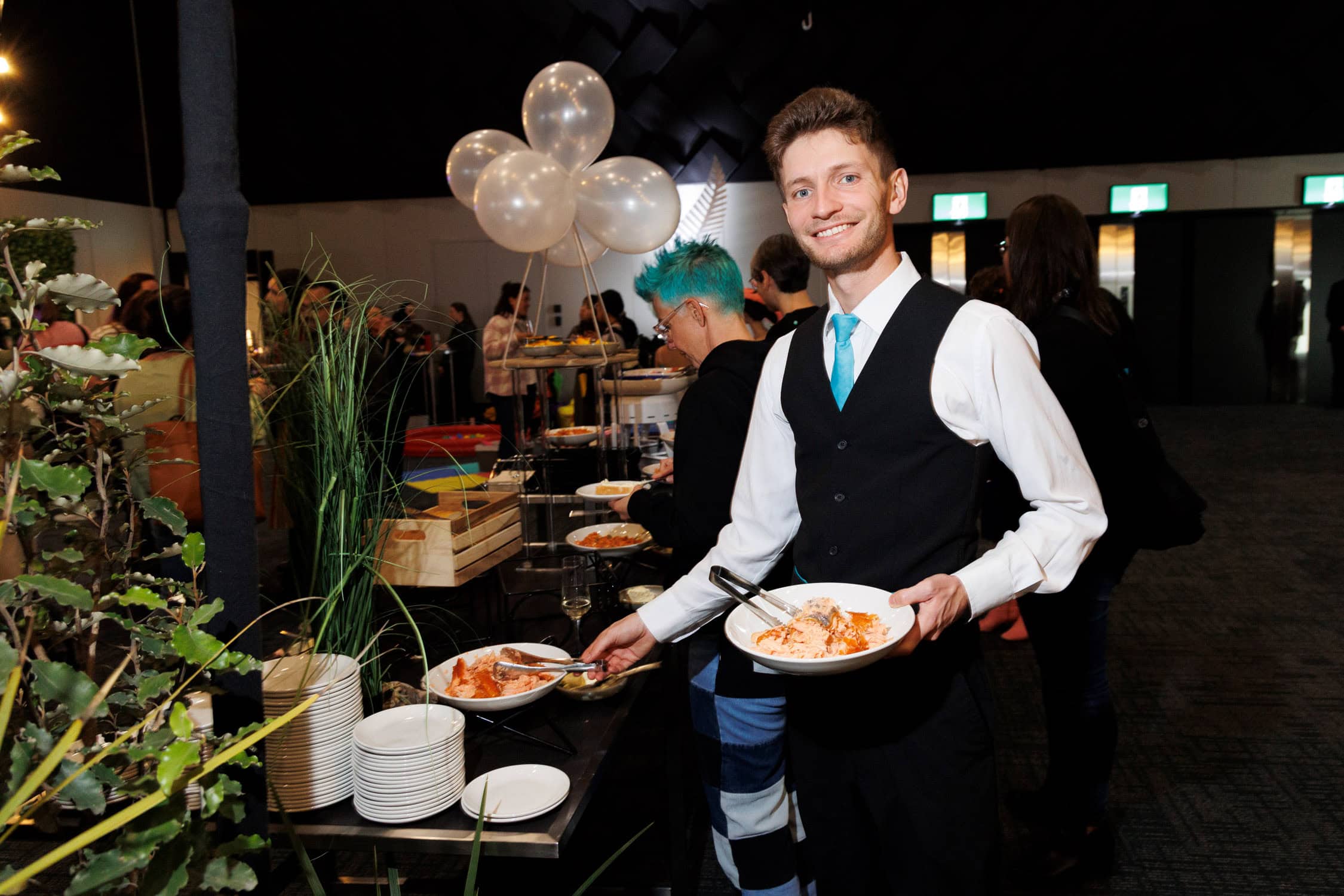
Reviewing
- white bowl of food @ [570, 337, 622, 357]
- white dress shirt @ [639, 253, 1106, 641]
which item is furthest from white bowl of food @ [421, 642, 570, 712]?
white bowl of food @ [570, 337, 622, 357]

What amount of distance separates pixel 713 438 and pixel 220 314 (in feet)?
4.16

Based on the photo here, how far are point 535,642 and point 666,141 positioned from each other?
30.5 ft

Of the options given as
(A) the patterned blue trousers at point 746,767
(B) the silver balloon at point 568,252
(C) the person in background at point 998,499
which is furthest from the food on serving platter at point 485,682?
(B) the silver balloon at point 568,252

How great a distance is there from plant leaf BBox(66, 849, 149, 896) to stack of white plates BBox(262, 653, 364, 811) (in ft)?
2.46

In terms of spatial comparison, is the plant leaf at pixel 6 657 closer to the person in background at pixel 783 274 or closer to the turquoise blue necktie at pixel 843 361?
the turquoise blue necktie at pixel 843 361

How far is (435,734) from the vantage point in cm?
136

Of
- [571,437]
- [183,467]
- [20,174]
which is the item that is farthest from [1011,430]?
[183,467]

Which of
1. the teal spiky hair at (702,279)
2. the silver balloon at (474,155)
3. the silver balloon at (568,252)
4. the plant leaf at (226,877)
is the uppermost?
the silver balloon at (474,155)

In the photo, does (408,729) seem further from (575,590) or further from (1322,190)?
(1322,190)

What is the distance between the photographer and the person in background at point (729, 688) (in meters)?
1.98


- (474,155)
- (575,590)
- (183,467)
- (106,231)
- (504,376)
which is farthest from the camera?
(106,231)

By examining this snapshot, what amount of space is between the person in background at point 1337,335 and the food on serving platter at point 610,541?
10584mm

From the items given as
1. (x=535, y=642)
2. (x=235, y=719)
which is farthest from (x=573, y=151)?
(x=235, y=719)

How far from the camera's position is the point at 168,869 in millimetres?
633
